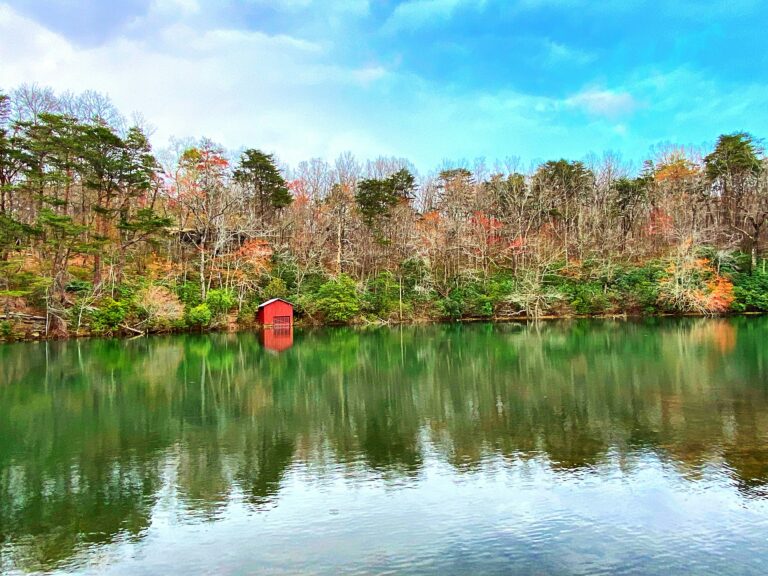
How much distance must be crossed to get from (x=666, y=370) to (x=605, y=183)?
43138 mm

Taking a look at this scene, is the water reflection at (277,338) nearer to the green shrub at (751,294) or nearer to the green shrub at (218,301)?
the green shrub at (218,301)

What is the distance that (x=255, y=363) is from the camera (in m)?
21.8

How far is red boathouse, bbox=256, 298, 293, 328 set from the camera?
125ft

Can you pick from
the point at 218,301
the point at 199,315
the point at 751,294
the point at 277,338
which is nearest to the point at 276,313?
the point at 218,301

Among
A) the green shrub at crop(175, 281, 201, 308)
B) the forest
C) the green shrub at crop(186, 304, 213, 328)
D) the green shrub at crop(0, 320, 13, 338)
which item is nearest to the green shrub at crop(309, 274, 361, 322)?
the forest

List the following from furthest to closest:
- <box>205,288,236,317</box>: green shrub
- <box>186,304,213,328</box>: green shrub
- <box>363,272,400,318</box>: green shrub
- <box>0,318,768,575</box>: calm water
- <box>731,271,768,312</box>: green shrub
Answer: <box>363,272,400,318</box>: green shrub < <box>731,271,768,312</box>: green shrub < <box>205,288,236,317</box>: green shrub < <box>186,304,213,328</box>: green shrub < <box>0,318,768,575</box>: calm water

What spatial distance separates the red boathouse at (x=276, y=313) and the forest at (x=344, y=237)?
104 cm

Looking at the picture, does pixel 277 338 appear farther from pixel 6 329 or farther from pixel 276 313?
pixel 6 329

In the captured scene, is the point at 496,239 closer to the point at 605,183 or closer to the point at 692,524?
the point at 605,183

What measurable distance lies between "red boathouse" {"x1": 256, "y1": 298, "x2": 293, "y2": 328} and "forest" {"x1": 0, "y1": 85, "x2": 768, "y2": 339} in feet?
3.41

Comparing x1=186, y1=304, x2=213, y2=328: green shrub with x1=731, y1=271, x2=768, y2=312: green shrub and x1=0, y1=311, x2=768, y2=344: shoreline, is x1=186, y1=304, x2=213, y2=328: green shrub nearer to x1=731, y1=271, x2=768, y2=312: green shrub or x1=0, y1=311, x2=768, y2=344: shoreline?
x1=0, y1=311, x2=768, y2=344: shoreline

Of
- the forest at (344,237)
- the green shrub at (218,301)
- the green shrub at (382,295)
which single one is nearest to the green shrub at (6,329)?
the forest at (344,237)

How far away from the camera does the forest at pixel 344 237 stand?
32500mm

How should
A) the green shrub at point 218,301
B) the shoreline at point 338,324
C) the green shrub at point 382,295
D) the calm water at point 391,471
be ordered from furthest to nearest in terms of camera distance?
the green shrub at point 382,295
the green shrub at point 218,301
the shoreline at point 338,324
the calm water at point 391,471
